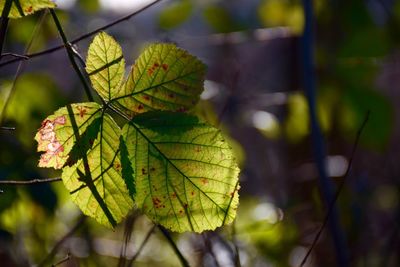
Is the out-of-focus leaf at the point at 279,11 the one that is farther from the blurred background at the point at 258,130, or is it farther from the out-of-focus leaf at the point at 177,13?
the out-of-focus leaf at the point at 177,13

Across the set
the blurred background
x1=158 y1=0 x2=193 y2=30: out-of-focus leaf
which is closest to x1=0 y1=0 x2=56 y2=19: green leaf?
the blurred background

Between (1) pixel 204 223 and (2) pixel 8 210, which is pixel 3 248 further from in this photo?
(1) pixel 204 223

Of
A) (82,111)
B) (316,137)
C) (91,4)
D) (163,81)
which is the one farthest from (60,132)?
(91,4)

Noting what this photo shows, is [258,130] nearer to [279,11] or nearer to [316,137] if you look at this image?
[279,11]

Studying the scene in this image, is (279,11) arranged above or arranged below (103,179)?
above

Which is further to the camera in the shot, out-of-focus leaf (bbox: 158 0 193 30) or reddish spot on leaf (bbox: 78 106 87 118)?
out-of-focus leaf (bbox: 158 0 193 30)

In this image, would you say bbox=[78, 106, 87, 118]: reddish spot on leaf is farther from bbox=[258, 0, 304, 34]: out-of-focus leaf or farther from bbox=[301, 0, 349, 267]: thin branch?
bbox=[258, 0, 304, 34]: out-of-focus leaf
